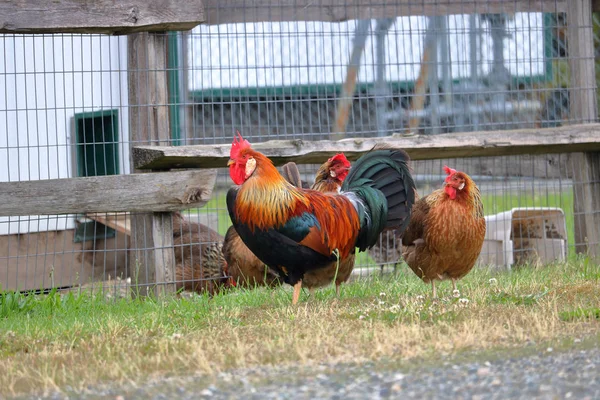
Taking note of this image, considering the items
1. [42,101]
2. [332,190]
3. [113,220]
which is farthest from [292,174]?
[42,101]

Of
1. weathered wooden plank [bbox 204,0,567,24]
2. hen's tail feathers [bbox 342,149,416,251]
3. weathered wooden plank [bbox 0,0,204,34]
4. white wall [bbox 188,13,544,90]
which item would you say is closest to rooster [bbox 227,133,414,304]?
hen's tail feathers [bbox 342,149,416,251]

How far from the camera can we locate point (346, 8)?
9391 mm

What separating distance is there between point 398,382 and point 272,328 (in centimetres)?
165

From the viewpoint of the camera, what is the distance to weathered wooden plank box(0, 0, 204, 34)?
7309 millimetres

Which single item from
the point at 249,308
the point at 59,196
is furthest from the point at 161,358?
the point at 59,196

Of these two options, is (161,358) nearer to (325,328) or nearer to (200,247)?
(325,328)

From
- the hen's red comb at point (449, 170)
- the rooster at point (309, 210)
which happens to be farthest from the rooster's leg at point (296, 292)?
the hen's red comb at point (449, 170)

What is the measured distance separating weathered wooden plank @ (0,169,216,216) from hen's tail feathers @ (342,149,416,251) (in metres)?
1.41

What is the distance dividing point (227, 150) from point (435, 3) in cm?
310

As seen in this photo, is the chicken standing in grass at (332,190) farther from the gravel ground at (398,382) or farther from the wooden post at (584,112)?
the wooden post at (584,112)

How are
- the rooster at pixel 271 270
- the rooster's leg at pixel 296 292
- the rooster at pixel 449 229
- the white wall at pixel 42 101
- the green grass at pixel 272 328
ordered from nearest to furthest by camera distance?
the green grass at pixel 272 328 → the rooster's leg at pixel 296 292 → the rooster at pixel 449 229 → the rooster at pixel 271 270 → the white wall at pixel 42 101

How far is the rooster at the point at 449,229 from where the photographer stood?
7441mm

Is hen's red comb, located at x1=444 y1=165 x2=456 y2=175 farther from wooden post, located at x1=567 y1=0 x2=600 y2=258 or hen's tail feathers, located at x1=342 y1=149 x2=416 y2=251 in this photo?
wooden post, located at x1=567 y1=0 x2=600 y2=258

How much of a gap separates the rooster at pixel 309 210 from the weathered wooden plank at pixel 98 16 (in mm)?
1357
